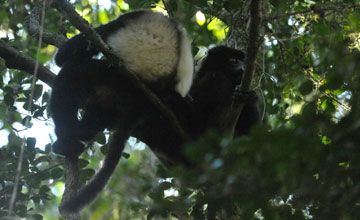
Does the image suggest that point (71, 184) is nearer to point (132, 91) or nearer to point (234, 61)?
point (132, 91)

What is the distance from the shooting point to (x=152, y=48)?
412cm

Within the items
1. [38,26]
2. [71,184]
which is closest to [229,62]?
[38,26]

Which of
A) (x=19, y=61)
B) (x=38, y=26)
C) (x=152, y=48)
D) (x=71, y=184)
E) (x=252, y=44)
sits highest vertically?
(x=252, y=44)

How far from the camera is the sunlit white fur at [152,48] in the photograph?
13.4 feet

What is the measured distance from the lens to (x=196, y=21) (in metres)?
7.34

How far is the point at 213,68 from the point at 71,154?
214cm

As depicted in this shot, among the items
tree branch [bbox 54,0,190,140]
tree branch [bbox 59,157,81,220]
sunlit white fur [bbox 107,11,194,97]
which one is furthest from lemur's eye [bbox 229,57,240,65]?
tree branch [bbox 59,157,81,220]

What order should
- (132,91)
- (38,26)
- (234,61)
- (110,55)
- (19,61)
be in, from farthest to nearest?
(234,61) → (38,26) → (19,61) → (132,91) → (110,55)

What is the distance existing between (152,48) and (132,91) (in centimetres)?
44

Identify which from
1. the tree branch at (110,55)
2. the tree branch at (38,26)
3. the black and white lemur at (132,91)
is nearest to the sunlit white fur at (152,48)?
the black and white lemur at (132,91)

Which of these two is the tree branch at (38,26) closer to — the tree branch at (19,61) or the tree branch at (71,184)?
the tree branch at (19,61)

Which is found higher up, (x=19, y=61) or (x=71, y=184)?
(x=19, y=61)

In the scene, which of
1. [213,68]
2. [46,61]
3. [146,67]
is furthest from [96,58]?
[46,61]

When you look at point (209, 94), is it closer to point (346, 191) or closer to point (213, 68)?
point (213, 68)
